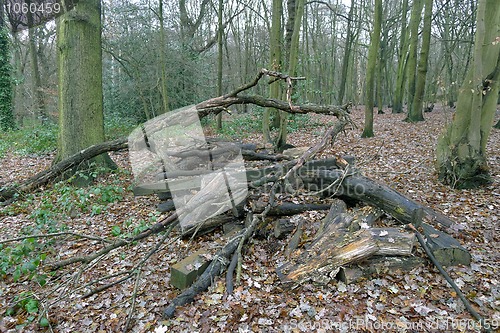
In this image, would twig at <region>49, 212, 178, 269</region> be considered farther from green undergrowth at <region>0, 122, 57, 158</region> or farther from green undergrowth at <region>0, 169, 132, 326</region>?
green undergrowth at <region>0, 122, 57, 158</region>

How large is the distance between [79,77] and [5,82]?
39.0ft

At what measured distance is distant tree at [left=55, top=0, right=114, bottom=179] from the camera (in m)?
6.89

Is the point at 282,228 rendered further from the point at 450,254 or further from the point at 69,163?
the point at 69,163

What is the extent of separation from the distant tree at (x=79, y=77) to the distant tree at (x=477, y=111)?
7.97m

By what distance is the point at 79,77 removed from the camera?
23.1 ft

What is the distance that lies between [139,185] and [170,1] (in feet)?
47.4

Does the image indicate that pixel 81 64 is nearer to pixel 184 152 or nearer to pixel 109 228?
pixel 184 152

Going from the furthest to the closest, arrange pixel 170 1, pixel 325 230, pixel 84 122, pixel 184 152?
pixel 170 1 < pixel 84 122 < pixel 184 152 < pixel 325 230

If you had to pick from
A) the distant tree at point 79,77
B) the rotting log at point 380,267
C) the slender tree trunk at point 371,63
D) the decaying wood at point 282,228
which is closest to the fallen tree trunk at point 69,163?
the distant tree at point 79,77

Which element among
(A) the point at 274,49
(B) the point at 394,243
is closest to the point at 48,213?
(B) the point at 394,243

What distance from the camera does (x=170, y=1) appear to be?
16781 mm

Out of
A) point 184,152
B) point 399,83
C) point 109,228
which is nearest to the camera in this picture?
point 109,228

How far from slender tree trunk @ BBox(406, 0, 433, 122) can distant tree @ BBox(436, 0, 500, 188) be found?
22.9 feet

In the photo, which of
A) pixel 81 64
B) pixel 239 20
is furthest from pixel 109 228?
pixel 239 20
